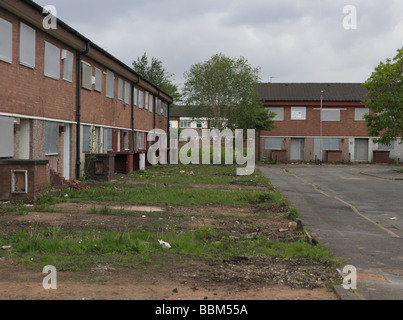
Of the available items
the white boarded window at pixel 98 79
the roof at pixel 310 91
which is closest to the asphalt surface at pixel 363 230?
the white boarded window at pixel 98 79

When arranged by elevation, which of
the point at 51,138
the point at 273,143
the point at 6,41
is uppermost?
the point at 6,41

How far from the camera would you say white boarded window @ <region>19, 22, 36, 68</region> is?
1606cm

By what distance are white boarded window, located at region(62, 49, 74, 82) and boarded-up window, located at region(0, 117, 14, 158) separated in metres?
5.47

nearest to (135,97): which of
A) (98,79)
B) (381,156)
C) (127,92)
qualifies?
(127,92)

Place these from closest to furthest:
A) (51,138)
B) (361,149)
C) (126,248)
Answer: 1. (126,248)
2. (51,138)
3. (361,149)

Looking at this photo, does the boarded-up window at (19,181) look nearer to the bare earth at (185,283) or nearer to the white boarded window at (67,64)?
the bare earth at (185,283)

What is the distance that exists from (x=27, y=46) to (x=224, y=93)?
32743mm

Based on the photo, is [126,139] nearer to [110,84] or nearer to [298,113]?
[110,84]

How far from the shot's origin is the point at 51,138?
1900 cm

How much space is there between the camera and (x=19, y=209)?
12422 mm

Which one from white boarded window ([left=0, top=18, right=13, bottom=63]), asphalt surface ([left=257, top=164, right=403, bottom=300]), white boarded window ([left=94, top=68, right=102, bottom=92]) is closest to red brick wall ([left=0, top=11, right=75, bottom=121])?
white boarded window ([left=0, top=18, right=13, bottom=63])

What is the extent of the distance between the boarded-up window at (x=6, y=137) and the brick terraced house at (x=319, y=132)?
39.8m

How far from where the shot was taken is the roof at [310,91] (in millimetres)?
54947
